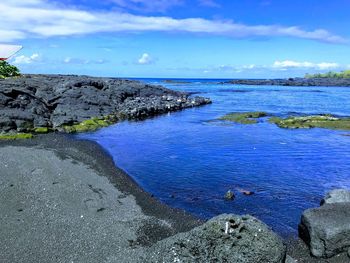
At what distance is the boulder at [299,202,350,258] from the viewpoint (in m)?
14.6

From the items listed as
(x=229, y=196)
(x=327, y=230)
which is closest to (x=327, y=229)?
(x=327, y=230)

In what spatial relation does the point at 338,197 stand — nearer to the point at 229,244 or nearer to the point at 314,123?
the point at 229,244

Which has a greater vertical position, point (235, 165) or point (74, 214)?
point (74, 214)

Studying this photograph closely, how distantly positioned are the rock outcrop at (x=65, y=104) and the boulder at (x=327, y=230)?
30304mm

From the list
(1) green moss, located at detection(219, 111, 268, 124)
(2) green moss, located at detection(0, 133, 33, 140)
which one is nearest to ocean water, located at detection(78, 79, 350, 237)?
(1) green moss, located at detection(219, 111, 268, 124)

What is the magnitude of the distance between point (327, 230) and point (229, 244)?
4.70m

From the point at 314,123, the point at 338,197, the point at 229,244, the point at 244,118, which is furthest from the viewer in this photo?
the point at 244,118

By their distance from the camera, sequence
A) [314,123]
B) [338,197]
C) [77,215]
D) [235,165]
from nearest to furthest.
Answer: [77,215] → [338,197] → [235,165] → [314,123]

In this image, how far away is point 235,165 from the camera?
94.4 ft

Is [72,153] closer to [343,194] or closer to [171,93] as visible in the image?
[343,194]

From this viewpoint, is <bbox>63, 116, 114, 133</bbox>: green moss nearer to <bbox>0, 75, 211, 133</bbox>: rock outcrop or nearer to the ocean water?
<bbox>0, 75, 211, 133</bbox>: rock outcrop

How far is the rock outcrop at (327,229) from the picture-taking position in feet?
47.9

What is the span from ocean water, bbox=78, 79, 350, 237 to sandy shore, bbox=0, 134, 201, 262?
6.76ft

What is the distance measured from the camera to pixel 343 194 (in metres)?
18.1
